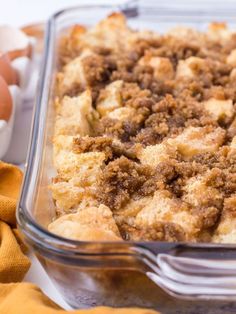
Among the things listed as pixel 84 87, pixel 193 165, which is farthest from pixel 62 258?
pixel 84 87

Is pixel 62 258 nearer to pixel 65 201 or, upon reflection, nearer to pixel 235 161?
pixel 65 201

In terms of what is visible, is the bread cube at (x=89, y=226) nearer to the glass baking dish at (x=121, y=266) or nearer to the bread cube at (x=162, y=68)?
the glass baking dish at (x=121, y=266)

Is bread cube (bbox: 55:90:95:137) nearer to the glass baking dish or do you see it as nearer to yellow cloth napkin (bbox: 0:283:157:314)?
the glass baking dish

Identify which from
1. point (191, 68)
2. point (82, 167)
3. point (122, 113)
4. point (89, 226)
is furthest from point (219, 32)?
point (89, 226)

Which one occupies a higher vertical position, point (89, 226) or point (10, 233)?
point (89, 226)

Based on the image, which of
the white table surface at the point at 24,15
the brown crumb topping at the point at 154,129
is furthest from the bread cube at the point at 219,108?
the white table surface at the point at 24,15

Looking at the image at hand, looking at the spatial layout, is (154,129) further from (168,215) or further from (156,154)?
(168,215)
